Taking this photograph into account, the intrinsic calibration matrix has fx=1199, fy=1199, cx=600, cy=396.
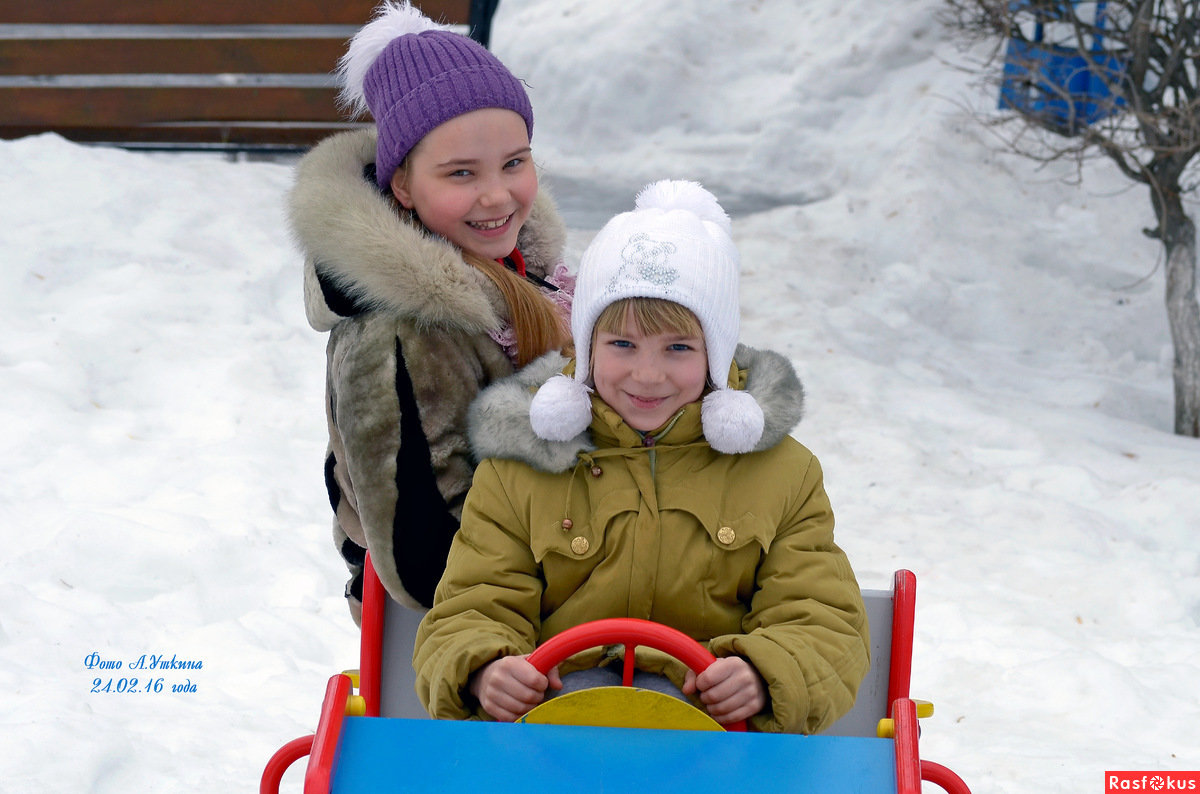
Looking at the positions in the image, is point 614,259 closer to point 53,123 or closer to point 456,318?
point 456,318

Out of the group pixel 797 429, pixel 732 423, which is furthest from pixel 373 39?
pixel 797 429

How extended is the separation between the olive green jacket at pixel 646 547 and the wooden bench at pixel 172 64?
237 inches

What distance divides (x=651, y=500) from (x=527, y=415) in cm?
31

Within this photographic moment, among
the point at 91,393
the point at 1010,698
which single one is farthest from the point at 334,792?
the point at 91,393

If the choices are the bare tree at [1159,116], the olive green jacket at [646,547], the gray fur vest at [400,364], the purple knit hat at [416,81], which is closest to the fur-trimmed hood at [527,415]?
the olive green jacket at [646,547]

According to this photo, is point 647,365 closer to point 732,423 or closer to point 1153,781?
point 732,423

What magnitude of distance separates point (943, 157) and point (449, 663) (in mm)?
8795

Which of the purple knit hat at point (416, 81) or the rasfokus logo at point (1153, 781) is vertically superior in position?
the purple knit hat at point (416, 81)

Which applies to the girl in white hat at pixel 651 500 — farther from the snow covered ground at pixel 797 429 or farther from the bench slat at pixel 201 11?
the bench slat at pixel 201 11

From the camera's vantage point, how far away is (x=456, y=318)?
254 cm

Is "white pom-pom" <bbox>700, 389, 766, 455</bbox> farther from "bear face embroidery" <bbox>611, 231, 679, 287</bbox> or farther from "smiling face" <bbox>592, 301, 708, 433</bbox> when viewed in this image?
"bear face embroidery" <bbox>611, 231, 679, 287</bbox>

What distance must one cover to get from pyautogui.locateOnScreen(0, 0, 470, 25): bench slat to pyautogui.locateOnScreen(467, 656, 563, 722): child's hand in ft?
22.1

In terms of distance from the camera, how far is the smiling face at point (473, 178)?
2627 millimetres

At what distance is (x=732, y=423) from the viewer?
2334mm
